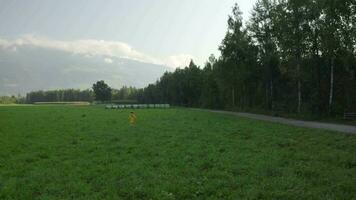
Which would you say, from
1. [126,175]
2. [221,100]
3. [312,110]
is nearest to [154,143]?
[126,175]

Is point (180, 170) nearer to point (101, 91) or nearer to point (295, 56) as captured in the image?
point (295, 56)

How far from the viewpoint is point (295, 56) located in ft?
156

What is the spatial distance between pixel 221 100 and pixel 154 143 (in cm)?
7167

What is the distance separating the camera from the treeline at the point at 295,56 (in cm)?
4072

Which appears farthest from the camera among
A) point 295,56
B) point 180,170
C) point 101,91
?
point 101,91

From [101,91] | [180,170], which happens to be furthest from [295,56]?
[101,91]

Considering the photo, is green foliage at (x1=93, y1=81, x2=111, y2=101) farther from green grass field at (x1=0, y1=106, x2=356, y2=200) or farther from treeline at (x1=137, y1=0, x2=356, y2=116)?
green grass field at (x1=0, y1=106, x2=356, y2=200)

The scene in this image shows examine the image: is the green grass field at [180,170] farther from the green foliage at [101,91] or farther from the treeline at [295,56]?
the green foliage at [101,91]

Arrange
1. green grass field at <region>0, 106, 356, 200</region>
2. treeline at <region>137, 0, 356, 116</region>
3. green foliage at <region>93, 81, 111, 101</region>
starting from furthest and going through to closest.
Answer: green foliage at <region>93, 81, 111, 101</region> → treeline at <region>137, 0, 356, 116</region> → green grass field at <region>0, 106, 356, 200</region>

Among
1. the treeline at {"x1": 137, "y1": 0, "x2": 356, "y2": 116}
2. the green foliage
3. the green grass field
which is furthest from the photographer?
the green foliage

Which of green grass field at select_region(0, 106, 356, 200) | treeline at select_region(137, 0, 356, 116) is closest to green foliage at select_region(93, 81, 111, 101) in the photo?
treeline at select_region(137, 0, 356, 116)

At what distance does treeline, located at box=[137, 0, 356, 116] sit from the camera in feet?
134

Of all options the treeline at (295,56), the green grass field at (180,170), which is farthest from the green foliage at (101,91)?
the green grass field at (180,170)

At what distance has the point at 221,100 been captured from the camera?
3563 inches
